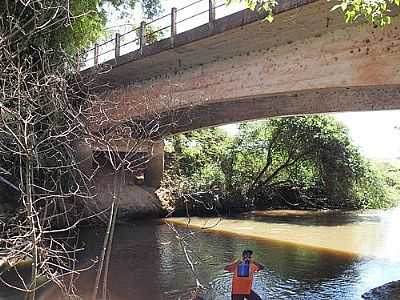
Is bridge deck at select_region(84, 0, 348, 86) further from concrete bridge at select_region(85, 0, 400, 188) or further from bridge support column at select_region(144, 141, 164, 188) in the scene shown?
bridge support column at select_region(144, 141, 164, 188)

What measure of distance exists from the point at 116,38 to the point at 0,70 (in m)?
9.74

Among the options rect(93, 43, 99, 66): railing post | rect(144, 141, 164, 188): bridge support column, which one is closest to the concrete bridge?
rect(93, 43, 99, 66): railing post

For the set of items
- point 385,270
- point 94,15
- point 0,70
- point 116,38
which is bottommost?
point 385,270

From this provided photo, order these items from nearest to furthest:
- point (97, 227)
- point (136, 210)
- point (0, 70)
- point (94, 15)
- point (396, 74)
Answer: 1. point (0, 70)
2. point (396, 74)
3. point (94, 15)
4. point (97, 227)
5. point (136, 210)

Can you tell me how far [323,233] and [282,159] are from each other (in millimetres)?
8873

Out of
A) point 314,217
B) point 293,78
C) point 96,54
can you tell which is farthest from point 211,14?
point 314,217

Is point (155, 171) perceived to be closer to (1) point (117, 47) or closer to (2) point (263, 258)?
(1) point (117, 47)

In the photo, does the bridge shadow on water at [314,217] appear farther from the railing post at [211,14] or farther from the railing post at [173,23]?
the railing post at [211,14]

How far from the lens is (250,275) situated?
7.52 m

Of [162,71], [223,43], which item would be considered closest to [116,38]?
[162,71]

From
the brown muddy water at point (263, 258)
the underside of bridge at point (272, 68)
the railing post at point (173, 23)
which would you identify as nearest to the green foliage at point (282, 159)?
the brown muddy water at point (263, 258)

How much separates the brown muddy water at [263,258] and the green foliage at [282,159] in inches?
173

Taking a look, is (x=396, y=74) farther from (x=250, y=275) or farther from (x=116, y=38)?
(x=116, y=38)

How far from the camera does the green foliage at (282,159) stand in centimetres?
2359
